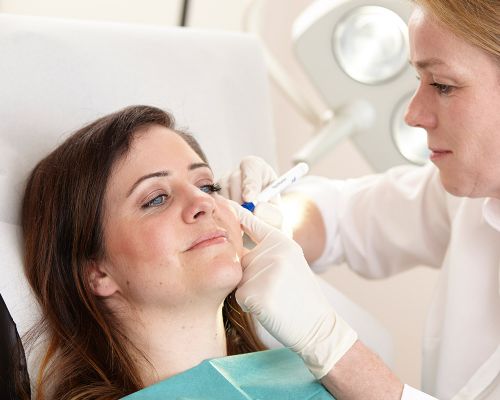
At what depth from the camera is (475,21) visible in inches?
56.9

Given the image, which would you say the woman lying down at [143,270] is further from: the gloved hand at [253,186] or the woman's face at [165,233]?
the gloved hand at [253,186]

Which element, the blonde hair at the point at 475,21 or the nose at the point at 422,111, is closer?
the blonde hair at the point at 475,21

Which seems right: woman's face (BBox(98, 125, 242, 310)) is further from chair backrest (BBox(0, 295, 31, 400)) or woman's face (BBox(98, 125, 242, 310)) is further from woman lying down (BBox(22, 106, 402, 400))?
chair backrest (BBox(0, 295, 31, 400))

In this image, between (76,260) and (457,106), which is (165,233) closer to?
(76,260)

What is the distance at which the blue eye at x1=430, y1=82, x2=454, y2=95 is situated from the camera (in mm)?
1539

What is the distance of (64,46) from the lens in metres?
1.75

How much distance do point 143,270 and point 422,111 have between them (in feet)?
1.96

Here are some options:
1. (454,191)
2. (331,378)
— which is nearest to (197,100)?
(454,191)

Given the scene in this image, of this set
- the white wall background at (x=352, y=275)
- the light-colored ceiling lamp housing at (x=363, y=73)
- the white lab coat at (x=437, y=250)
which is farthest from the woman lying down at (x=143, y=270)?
the white wall background at (x=352, y=275)

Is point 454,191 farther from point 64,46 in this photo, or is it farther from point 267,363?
point 64,46

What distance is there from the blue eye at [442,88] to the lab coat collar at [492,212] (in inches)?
11.1

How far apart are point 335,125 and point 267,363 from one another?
827mm

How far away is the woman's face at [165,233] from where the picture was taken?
140 cm

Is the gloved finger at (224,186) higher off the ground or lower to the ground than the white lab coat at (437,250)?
higher
